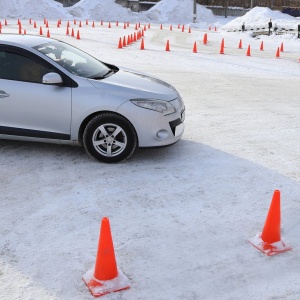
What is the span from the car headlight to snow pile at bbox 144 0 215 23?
140 ft

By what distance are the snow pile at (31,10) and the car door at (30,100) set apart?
3971cm

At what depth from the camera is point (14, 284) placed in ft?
12.0

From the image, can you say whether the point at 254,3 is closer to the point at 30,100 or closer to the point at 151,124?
the point at 151,124

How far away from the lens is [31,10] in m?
44.4

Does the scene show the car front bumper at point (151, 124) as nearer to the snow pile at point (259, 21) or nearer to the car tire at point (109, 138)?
the car tire at point (109, 138)

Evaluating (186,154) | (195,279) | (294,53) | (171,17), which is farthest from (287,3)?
(195,279)

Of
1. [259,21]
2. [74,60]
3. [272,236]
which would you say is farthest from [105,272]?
[259,21]

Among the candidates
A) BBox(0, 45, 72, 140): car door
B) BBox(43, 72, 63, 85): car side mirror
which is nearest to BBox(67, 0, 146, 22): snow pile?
BBox(0, 45, 72, 140): car door

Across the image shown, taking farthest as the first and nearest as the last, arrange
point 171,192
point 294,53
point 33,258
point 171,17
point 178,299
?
point 171,17 → point 294,53 → point 171,192 → point 33,258 → point 178,299

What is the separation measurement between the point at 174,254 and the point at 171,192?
1383 mm

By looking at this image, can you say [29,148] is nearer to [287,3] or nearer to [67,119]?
[67,119]

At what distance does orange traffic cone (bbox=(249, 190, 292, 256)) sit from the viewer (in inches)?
163

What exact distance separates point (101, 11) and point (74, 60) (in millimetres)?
41982

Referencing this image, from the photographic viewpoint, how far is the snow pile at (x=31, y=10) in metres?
43.6
